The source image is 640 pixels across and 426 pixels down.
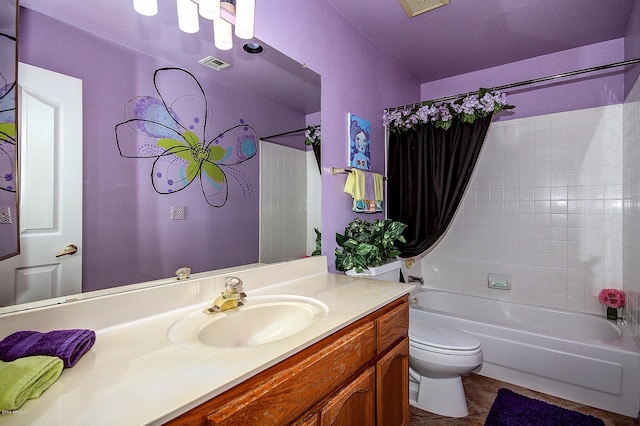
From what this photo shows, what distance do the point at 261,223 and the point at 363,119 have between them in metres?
1.18

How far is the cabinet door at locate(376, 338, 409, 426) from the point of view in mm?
1158

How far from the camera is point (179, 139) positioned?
1.08 m

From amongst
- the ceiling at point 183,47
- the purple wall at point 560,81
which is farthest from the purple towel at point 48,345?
the purple wall at point 560,81

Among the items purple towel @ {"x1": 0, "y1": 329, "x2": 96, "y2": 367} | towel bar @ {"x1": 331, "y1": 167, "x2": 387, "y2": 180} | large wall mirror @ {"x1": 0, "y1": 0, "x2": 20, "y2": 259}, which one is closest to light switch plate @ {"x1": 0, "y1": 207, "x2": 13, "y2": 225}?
large wall mirror @ {"x1": 0, "y1": 0, "x2": 20, "y2": 259}

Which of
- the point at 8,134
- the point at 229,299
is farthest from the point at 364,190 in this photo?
the point at 8,134

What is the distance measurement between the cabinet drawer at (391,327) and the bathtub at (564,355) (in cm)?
102

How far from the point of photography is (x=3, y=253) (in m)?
0.76

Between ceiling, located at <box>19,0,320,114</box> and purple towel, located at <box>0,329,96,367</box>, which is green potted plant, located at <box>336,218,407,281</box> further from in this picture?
purple towel, located at <box>0,329,96,367</box>

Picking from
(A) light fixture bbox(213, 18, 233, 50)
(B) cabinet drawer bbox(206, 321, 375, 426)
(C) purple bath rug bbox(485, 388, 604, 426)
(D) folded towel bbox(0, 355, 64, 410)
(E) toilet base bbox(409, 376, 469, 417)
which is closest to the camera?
(D) folded towel bbox(0, 355, 64, 410)

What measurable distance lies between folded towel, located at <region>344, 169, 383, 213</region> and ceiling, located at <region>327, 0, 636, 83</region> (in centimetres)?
102

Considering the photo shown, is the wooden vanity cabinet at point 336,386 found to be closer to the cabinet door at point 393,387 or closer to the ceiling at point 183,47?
the cabinet door at point 393,387

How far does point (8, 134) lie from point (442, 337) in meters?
2.01

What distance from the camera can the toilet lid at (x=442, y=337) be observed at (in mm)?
1693

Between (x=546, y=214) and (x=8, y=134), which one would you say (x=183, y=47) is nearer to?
(x=8, y=134)
